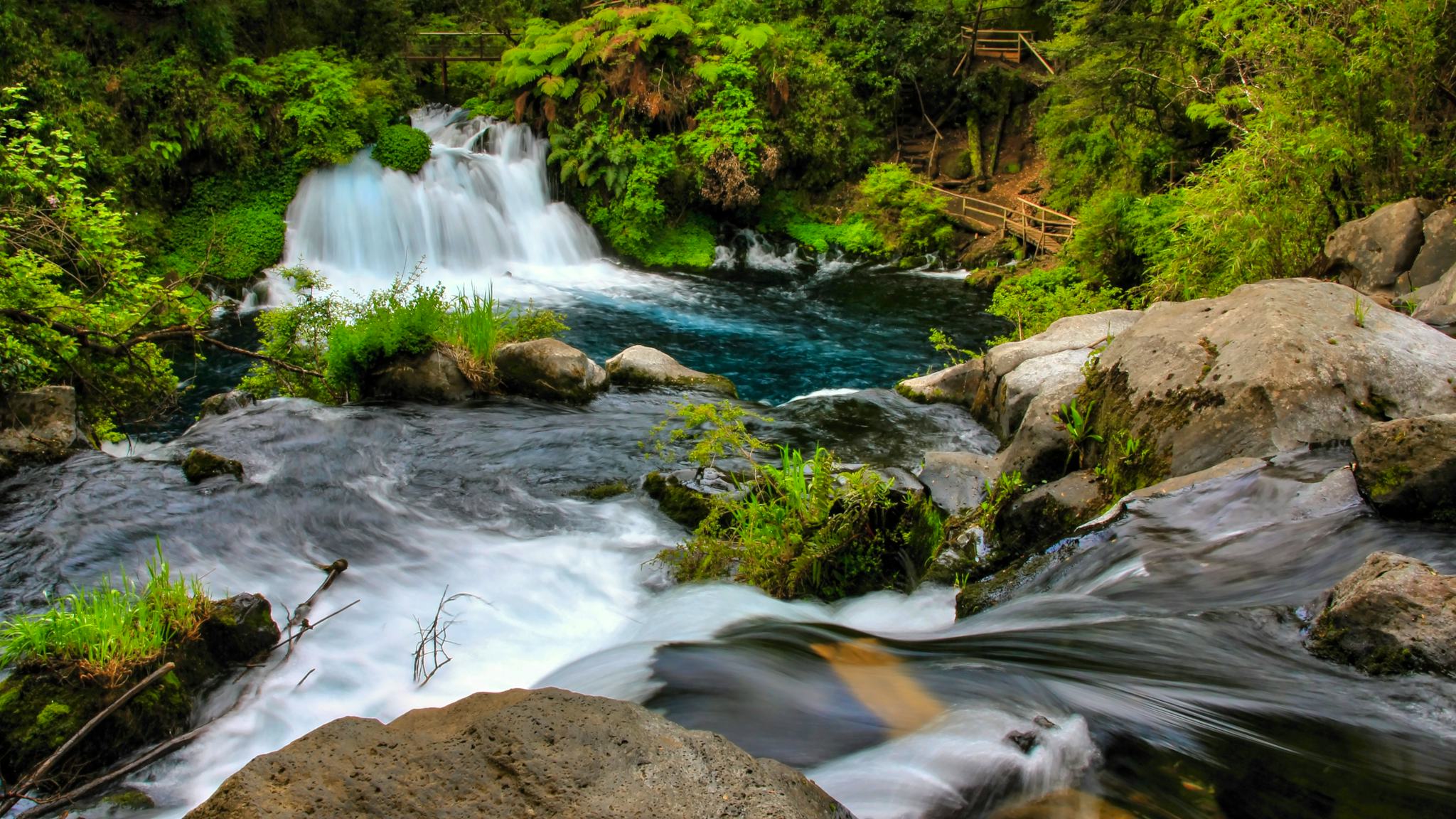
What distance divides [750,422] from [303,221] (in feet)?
37.8

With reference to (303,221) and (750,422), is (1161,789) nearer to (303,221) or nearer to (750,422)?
(750,422)

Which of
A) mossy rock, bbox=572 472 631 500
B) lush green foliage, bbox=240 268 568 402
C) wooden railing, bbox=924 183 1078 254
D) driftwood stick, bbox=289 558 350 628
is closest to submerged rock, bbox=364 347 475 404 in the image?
lush green foliage, bbox=240 268 568 402

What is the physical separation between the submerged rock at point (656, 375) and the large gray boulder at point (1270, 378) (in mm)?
5431

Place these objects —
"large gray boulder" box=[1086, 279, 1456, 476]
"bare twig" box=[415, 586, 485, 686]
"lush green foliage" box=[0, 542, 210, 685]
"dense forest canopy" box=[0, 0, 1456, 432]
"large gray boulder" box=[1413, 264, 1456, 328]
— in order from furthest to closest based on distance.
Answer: "dense forest canopy" box=[0, 0, 1456, 432] < "large gray boulder" box=[1413, 264, 1456, 328] < "large gray boulder" box=[1086, 279, 1456, 476] < "bare twig" box=[415, 586, 485, 686] < "lush green foliage" box=[0, 542, 210, 685]

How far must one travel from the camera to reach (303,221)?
16250 mm

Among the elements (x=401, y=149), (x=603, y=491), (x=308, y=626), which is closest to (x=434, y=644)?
(x=308, y=626)

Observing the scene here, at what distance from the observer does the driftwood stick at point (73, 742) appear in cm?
322

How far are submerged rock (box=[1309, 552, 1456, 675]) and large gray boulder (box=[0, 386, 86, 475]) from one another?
892cm

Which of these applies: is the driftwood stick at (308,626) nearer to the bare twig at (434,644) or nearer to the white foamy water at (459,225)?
the bare twig at (434,644)

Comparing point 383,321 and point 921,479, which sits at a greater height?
point 383,321

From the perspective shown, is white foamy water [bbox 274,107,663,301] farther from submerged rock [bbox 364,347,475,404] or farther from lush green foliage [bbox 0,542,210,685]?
lush green foliage [bbox 0,542,210,685]

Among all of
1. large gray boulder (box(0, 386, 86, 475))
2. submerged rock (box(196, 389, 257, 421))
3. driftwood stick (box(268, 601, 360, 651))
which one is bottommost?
driftwood stick (box(268, 601, 360, 651))

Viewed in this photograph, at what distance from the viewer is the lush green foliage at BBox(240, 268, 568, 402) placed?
9.32m

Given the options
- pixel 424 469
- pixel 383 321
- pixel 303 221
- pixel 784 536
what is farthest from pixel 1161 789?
pixel 303 221
